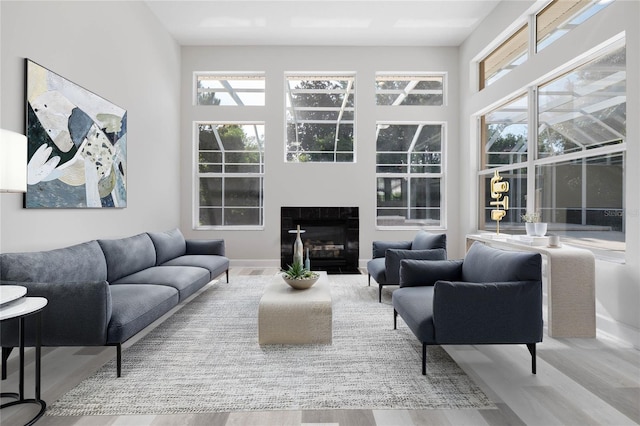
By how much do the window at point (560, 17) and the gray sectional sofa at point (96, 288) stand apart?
4.88 m

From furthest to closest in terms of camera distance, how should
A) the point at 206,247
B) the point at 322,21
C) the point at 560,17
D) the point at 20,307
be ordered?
the point at 322,21 → the point at 206,247 → the point at 560,17 → the point at 20,307

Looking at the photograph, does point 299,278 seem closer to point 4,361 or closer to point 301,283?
point 301,283

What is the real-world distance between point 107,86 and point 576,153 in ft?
17.3

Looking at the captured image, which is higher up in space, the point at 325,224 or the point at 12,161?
the point at 12,161

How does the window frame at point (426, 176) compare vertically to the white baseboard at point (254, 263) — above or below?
above

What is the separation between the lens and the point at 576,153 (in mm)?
3625

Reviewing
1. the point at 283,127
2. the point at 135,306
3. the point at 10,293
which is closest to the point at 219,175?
the point at 283,127

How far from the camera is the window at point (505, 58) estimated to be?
463 centimetres

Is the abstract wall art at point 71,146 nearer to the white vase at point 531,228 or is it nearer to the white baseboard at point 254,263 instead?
the white baseboard at point 254,263

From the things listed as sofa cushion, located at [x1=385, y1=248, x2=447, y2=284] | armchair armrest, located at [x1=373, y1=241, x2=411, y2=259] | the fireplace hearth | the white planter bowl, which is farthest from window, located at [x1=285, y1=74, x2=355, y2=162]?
the white planter bowl

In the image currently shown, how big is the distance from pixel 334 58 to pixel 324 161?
1.88 metres

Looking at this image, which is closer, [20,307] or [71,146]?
[20,307]

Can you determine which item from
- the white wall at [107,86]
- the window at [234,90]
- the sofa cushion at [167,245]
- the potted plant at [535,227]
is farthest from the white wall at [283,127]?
the potted plant at [535,227]

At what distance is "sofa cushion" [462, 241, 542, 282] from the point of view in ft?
7.59
